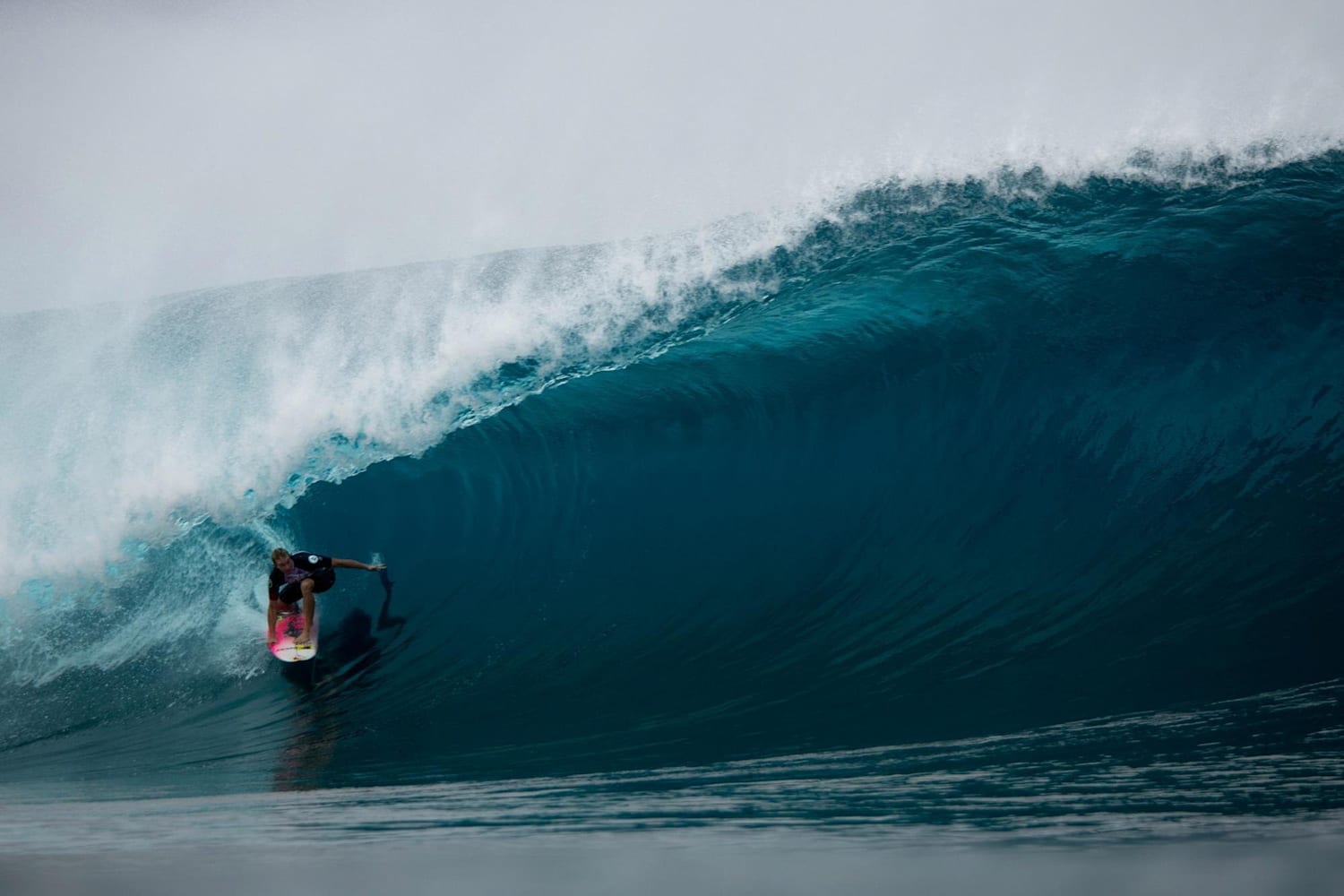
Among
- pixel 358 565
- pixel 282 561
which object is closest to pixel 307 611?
pixel 282 561

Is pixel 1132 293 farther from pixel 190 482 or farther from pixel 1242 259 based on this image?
pixel 190 482

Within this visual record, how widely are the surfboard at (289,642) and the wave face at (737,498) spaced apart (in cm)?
17

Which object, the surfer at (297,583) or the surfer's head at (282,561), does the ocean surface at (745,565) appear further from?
the surfer's head at (282,561)

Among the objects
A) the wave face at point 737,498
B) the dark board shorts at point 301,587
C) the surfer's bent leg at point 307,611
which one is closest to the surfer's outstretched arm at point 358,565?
the dark board shorts at point 301,587

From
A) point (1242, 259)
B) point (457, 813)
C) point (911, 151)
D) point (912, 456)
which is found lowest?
point (457, 813)

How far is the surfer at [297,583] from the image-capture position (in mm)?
6174

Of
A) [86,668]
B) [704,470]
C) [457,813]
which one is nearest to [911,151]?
[704,470]

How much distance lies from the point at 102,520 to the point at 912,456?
754 cm

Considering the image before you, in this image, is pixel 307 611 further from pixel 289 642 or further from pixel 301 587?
pixel 289 642

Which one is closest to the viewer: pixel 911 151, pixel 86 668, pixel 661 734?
pixel 661 734

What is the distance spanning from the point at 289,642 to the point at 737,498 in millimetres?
3672

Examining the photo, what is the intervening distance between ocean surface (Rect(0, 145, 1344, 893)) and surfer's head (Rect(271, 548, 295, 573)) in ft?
2.60

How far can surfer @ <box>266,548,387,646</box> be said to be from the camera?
20.3ft

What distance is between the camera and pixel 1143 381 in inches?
289
